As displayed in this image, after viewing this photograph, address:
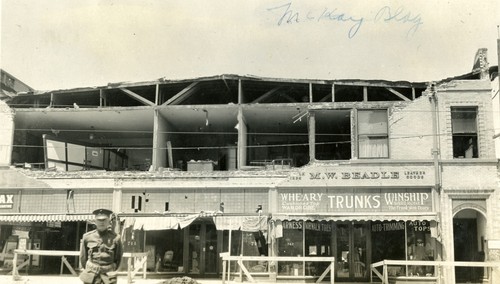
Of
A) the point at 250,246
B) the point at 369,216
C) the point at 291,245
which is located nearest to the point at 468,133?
the point at 369,216

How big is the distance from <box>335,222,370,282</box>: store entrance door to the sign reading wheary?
48.4 feet

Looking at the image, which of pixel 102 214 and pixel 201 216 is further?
pixel 201 216

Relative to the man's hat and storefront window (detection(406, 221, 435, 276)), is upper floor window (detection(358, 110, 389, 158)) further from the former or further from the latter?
the man's hat

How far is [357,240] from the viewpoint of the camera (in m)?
24.0

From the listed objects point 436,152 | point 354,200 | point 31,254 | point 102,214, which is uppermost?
point 436,152

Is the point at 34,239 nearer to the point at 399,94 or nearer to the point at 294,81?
the point at 294,81

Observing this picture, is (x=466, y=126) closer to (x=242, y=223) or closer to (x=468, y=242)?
(x=468, y=242)

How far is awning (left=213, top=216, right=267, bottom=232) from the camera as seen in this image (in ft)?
74.7

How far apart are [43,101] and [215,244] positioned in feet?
36.9

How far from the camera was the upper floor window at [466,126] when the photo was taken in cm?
2316

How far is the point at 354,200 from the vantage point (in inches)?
910

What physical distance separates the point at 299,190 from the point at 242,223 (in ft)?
9.39

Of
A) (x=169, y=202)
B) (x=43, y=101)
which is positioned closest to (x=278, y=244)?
(x=169, y=202)

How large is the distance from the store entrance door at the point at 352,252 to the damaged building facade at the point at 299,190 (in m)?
0.04
